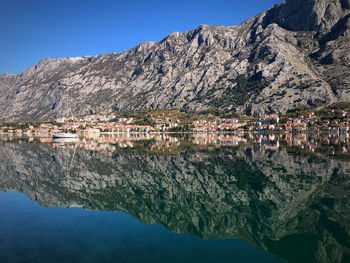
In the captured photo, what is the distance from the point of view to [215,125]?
154m

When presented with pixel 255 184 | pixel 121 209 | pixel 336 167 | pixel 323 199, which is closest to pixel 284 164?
pixel 336 167

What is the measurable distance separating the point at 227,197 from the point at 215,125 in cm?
13990

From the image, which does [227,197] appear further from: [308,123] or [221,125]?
[221,125]

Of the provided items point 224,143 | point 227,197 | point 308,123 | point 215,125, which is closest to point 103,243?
point 227,197

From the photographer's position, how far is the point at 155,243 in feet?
33.2

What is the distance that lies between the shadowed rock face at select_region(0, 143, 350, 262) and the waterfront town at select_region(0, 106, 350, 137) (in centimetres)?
11291

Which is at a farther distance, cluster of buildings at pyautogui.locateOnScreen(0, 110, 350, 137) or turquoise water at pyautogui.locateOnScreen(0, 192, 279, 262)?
cluster of buildings at pyautogui.locateOnScreen(0, 110, 350, 137)

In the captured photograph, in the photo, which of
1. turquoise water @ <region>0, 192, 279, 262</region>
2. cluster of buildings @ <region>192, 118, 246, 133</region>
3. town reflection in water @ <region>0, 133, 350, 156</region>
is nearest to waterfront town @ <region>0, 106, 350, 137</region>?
cluster of buildings @ <region>192, 118, 246, 133</region>

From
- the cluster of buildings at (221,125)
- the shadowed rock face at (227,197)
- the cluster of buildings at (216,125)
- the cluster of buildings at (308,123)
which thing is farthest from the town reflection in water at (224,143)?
the cluster of buildings at (216,125)

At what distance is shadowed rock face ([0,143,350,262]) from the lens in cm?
1072

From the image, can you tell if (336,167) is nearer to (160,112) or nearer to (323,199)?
(323,199)

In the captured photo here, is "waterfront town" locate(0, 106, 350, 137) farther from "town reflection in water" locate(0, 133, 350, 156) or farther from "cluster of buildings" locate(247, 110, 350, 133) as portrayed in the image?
"town reflection in water" locate(0, 133, 350, 156)

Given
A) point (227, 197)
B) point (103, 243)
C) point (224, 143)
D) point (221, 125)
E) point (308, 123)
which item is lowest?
point (103, 243)

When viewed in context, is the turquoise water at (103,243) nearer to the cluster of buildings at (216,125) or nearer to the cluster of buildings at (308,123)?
the cluster of buildings at (308,123)
